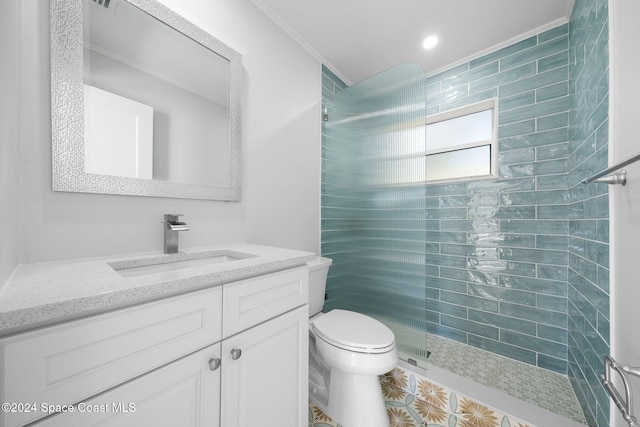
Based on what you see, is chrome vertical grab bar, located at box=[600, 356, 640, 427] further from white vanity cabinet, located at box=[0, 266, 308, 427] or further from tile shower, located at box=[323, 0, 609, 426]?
white vanity cabinet, located at box=[0, 266, 308, 427]

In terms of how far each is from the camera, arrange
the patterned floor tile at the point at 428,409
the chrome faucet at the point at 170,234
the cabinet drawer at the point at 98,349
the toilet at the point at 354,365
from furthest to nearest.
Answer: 1. the patterned floor tile at the point at 428,409
2. the toilet at the point at 354,365
3. the chrome faucet at the point at 170,234
4. the cabinet drawer at the point at 98,349

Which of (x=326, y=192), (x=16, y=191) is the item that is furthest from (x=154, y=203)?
(x=326, y=192)

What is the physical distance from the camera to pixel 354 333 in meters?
1.31

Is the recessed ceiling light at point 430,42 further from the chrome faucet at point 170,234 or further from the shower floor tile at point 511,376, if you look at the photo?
the shower floor tile at point 511,376

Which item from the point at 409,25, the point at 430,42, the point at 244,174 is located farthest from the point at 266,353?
the point at 430,42

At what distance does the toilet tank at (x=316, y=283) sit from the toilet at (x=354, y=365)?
65mm

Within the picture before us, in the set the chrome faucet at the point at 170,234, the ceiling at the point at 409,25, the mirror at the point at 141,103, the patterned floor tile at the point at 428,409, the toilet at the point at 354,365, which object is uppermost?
the ceiling at the point at 409,25

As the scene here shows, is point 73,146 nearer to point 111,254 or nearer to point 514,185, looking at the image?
point 111,254

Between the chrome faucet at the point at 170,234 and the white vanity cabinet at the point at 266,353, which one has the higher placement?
the chrome faucet at the point at 170,234

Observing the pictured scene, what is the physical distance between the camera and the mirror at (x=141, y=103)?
34.9 inches

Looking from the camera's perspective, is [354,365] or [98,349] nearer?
[98,349]

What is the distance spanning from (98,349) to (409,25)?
2320 mm

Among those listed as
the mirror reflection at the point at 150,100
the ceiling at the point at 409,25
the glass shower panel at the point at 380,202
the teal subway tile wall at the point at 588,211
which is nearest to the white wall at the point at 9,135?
the mirror reflection at the point at 150,100

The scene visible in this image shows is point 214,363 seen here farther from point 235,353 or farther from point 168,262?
point 168,262
